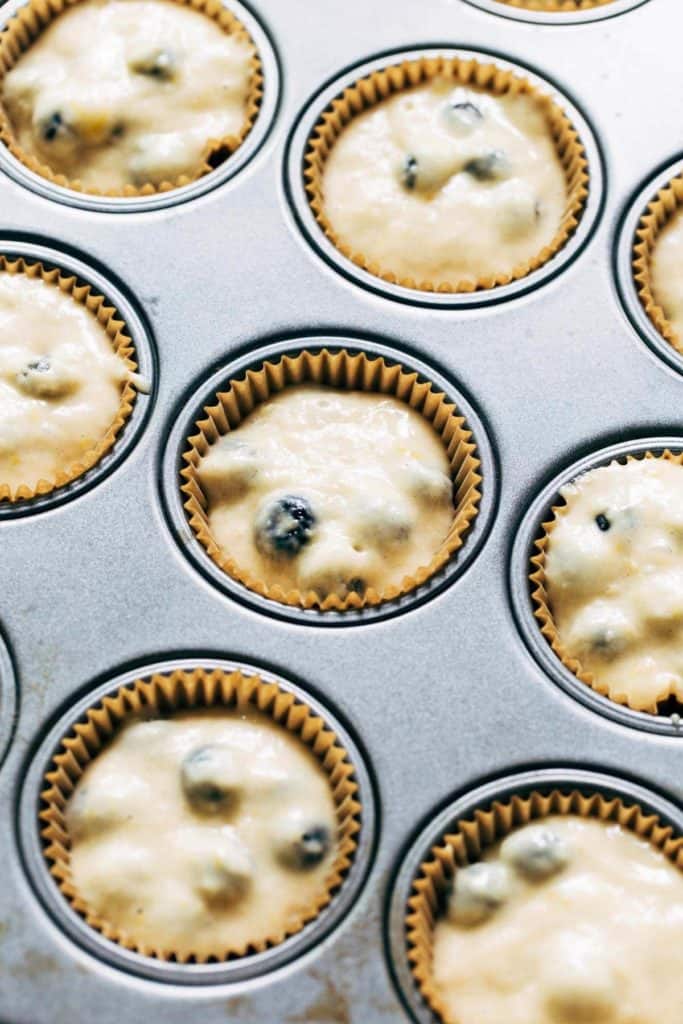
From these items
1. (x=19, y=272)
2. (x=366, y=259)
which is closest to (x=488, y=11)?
(x=366, y=259)

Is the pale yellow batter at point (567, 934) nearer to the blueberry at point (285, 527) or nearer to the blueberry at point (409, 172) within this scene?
the blueberry at point (285, 527)

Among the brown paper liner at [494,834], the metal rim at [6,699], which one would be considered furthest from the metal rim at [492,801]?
the metal rim at [6,699]

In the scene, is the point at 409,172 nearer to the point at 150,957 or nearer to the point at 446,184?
the point at 446,184

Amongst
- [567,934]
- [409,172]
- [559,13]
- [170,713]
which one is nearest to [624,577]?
[567,934]

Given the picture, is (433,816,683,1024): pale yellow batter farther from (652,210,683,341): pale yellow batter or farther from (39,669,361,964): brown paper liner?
(652,210,683,341): pale yellow batter

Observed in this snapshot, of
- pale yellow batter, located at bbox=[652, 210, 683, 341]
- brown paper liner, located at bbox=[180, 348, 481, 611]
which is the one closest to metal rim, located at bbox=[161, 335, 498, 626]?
brown paper liner, located at bbox=[180, 348, 481, 611]
